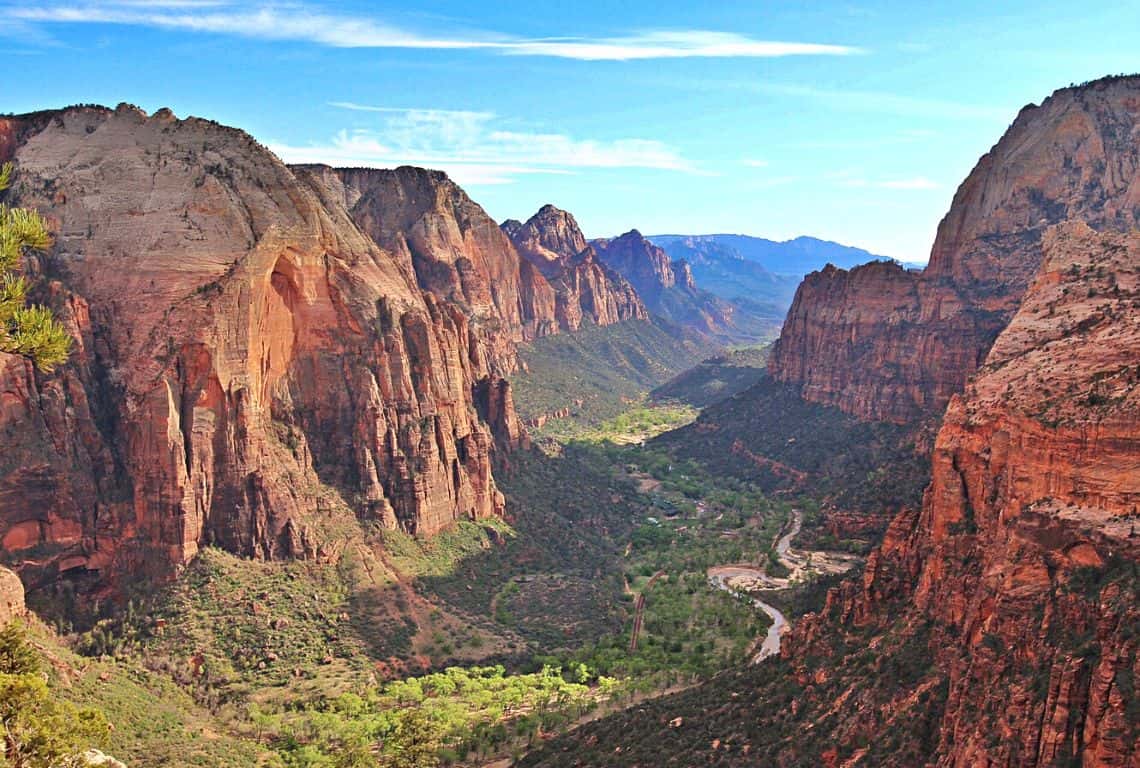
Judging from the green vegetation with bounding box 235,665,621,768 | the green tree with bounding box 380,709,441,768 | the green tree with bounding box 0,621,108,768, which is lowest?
the green vegetation with bounding box 235,665,621,768

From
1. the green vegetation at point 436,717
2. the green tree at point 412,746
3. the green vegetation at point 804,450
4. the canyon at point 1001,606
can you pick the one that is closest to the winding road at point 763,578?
the green vegetation at point 804,450

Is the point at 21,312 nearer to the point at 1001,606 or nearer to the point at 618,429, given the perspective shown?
the point at 1001,606

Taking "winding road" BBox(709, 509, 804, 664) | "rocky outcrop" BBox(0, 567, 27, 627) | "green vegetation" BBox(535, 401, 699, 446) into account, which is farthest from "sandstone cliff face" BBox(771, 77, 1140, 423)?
"rocky outcrop" BBox(0, 567, 27, 627)

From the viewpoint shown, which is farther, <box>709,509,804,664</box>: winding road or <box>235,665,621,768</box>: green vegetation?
<box>709,509,804,664</box>: winding road

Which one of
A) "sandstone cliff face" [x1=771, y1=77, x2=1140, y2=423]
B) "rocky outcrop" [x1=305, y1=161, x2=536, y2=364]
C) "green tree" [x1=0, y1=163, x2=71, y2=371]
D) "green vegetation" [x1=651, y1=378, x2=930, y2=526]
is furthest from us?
"rocky outcrop" [x1=305, y1=161, x2=536, y2=364]

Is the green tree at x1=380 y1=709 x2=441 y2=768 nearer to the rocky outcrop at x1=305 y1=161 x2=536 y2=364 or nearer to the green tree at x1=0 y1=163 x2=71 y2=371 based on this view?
the green tree at x1=0 y1=163 x2=71 y2=371

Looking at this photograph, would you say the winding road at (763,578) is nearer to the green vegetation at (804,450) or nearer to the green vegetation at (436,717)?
the green vegetation at (804,450)
